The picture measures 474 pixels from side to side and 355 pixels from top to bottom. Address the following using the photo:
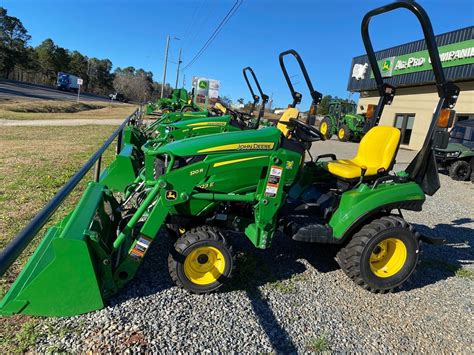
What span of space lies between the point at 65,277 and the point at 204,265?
1139 mm

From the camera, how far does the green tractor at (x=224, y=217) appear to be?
8.79 feet

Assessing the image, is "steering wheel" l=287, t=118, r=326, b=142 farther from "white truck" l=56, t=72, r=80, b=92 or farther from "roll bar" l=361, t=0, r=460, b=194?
"white truck" l=56, t=72, r=80, b=92

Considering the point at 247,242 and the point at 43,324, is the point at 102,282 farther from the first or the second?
the point at 247,242

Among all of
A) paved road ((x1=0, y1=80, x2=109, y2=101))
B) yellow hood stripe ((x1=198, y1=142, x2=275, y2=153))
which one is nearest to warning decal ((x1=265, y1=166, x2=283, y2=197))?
yellow hood stripe ((x1=198, y1=142, x2=275, y2=153))

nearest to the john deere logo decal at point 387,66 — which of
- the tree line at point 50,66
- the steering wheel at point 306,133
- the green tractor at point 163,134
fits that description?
the green tractor at point 163,134

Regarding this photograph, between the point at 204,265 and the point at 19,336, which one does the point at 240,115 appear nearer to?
the point at 204,265

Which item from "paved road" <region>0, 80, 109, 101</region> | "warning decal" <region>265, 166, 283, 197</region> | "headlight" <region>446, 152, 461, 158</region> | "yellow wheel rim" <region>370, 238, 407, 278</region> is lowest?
"paved road" <region>0, 80, 109, 101</region>

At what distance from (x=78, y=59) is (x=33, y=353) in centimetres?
8910

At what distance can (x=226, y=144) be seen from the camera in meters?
3.32

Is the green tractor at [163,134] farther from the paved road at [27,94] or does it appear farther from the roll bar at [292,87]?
the paved road at [27,94]

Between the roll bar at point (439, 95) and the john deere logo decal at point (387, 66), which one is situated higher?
the john deere logo decal at point (387, 66)

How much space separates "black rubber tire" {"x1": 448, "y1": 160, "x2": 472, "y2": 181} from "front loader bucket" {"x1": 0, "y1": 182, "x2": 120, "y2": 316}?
36.2 feet

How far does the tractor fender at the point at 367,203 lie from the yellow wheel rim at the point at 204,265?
A: 1099 mm

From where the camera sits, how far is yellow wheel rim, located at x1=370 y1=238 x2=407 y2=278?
372cm
